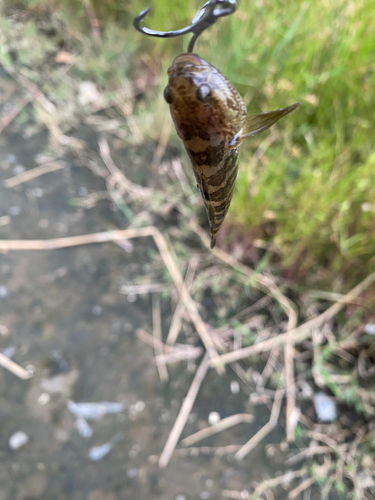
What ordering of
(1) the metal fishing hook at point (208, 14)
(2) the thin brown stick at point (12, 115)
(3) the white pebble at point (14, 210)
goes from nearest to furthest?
(1) the metal fishing hook at point (208, 14), (3) the white pebble at point (14, 210), (2) the thin brown stick at point (12, 115)

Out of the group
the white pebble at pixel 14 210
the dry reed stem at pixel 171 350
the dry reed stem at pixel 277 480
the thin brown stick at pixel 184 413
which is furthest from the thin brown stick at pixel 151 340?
the white pebble at pixel 14 210

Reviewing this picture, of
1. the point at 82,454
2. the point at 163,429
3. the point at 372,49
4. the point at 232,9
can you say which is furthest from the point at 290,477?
the point at 372,49

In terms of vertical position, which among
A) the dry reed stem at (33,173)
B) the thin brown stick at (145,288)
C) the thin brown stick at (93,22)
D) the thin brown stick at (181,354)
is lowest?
the thin brown stick at (181,354)

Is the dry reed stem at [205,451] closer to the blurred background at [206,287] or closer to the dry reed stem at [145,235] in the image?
the blurred background at [206,287]

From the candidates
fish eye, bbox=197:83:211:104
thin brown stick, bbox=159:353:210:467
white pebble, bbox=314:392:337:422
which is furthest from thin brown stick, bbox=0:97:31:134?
white pebble, bbox=314:392:337:422

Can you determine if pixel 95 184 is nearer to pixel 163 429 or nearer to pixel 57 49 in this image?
pixel 57 49

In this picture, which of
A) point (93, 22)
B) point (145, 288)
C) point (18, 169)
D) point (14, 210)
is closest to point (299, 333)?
point (145, 288)
